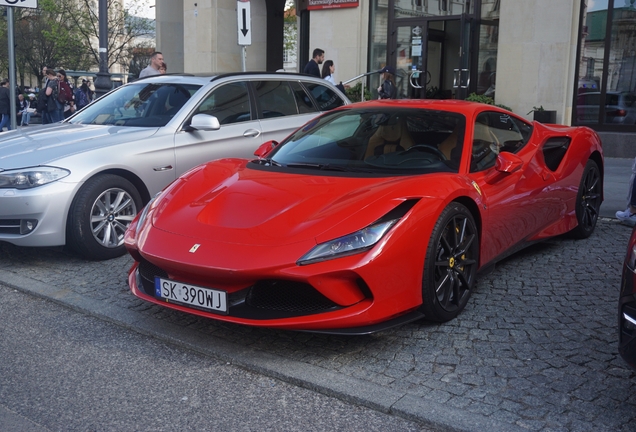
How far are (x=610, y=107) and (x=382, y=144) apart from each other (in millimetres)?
10339

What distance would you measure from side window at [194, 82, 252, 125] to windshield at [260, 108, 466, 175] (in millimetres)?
1854

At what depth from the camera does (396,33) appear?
17.0 metres

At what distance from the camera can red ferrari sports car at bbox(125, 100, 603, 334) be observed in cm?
386

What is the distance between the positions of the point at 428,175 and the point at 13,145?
149 inches

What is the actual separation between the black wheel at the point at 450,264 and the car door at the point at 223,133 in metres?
3.08

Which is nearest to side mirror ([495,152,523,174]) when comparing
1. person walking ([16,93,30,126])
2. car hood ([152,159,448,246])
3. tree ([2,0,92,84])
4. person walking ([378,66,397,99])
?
car hood ([152,159,448,246])

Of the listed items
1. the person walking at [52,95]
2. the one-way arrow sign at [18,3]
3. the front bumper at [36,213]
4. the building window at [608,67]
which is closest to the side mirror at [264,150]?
the front bumper at [36,213]

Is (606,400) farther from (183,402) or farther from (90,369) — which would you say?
(90,369)

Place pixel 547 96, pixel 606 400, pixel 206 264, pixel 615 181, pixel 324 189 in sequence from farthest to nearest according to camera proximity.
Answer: pixel 547 96
pixel 615 181
pixel 324 189
pixel 206 264
pixel 606 400

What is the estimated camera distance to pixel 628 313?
313 centimetres

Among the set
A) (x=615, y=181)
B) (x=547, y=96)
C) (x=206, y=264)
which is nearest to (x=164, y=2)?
(x=547, y=96)

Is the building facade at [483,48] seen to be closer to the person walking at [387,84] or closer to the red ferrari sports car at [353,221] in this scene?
the person walking at [387,84]

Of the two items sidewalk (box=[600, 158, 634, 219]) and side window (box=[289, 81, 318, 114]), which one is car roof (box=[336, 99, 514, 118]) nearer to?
side window (box=[289, 81, 318, 114])

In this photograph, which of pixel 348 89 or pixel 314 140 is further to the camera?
pixel 348 89
